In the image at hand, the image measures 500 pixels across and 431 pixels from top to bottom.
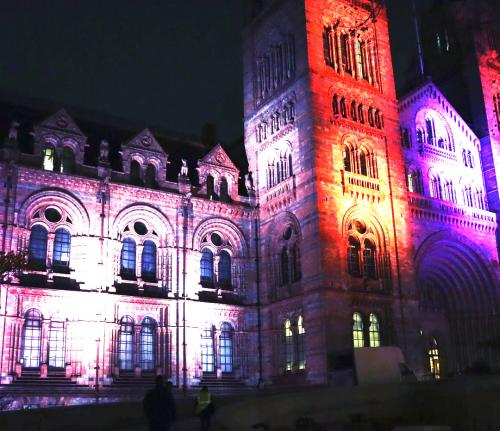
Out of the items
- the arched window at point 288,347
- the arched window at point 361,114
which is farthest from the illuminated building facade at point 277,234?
the arched window at point 361,114

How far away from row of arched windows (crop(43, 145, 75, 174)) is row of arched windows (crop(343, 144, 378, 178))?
710 inches

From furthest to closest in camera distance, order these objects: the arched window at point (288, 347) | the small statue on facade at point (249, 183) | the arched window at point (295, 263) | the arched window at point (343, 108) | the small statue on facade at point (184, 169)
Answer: the small statue on facade at point (249, 183)
the small statue on facade at point (184, 169)
the arched window at point (343, 108)
the arched window at point (295, 263)
the arched window at point (288, 347)

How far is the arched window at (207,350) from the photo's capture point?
1730 inches

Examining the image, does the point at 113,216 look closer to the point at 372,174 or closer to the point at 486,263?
the point at 372,174

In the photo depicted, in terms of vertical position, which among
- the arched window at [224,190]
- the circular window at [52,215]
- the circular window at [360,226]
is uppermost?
the arched window at [224,190]

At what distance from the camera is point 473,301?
166 feet

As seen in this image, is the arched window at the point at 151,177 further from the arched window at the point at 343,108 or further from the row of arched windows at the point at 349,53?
the row of arched windows at the point at 349,53

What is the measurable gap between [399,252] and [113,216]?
62.6 feet

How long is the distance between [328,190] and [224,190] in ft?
29.5

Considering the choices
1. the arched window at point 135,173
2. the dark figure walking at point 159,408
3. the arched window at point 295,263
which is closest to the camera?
the dark figure walking at point 159,408

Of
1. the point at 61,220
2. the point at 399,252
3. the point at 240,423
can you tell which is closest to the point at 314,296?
the point at 399,252

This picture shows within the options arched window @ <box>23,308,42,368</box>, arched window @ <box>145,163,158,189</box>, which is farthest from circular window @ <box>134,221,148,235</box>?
arched window @ <box>23,308,42,368</box>

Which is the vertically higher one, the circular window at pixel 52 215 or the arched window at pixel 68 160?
the arched window at pixel 68 160

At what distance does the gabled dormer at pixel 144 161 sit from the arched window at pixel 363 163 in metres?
13.4
